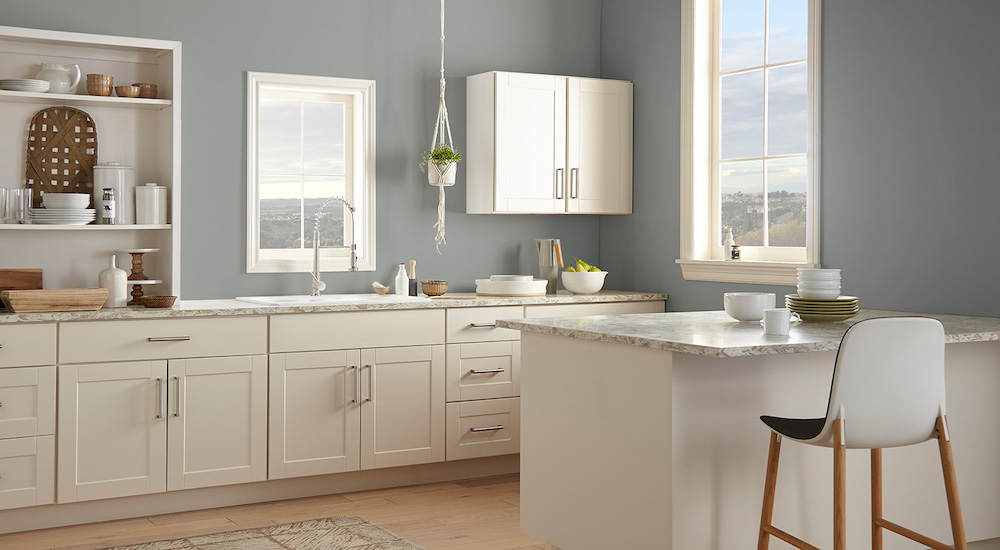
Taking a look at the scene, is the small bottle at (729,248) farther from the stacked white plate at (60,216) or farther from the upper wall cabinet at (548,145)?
the stacked white plate at (60,216)

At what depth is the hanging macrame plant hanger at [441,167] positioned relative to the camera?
4930mm

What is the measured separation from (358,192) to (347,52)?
692 mm

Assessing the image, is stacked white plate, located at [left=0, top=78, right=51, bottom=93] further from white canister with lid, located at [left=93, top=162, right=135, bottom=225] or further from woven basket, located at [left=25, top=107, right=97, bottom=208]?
white canister with lid, located at [left=93, top=162, right=135, bottom=225]

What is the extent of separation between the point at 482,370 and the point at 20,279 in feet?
6.71

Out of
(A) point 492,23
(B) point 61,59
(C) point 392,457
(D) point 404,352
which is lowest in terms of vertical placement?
(C) point 392,457

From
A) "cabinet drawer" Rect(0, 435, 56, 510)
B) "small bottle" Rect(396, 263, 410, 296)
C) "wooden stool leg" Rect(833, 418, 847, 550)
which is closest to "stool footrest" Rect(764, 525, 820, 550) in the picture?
"wooden stool leg" Rect(833, 418, 847, 550)

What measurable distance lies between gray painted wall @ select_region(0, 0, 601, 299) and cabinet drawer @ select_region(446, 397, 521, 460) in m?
0.81

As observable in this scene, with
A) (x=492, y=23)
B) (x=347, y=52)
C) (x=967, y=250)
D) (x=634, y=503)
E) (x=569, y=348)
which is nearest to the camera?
(x=634, y=503)

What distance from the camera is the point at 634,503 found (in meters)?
2.94

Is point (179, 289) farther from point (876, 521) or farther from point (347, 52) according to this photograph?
point (876, 521)

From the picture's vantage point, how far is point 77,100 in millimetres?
4148

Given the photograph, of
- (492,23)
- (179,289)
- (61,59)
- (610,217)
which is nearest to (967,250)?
(610,217)

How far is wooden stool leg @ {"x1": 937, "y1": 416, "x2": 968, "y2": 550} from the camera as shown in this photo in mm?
2719

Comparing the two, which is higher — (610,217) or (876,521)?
(610,217)
